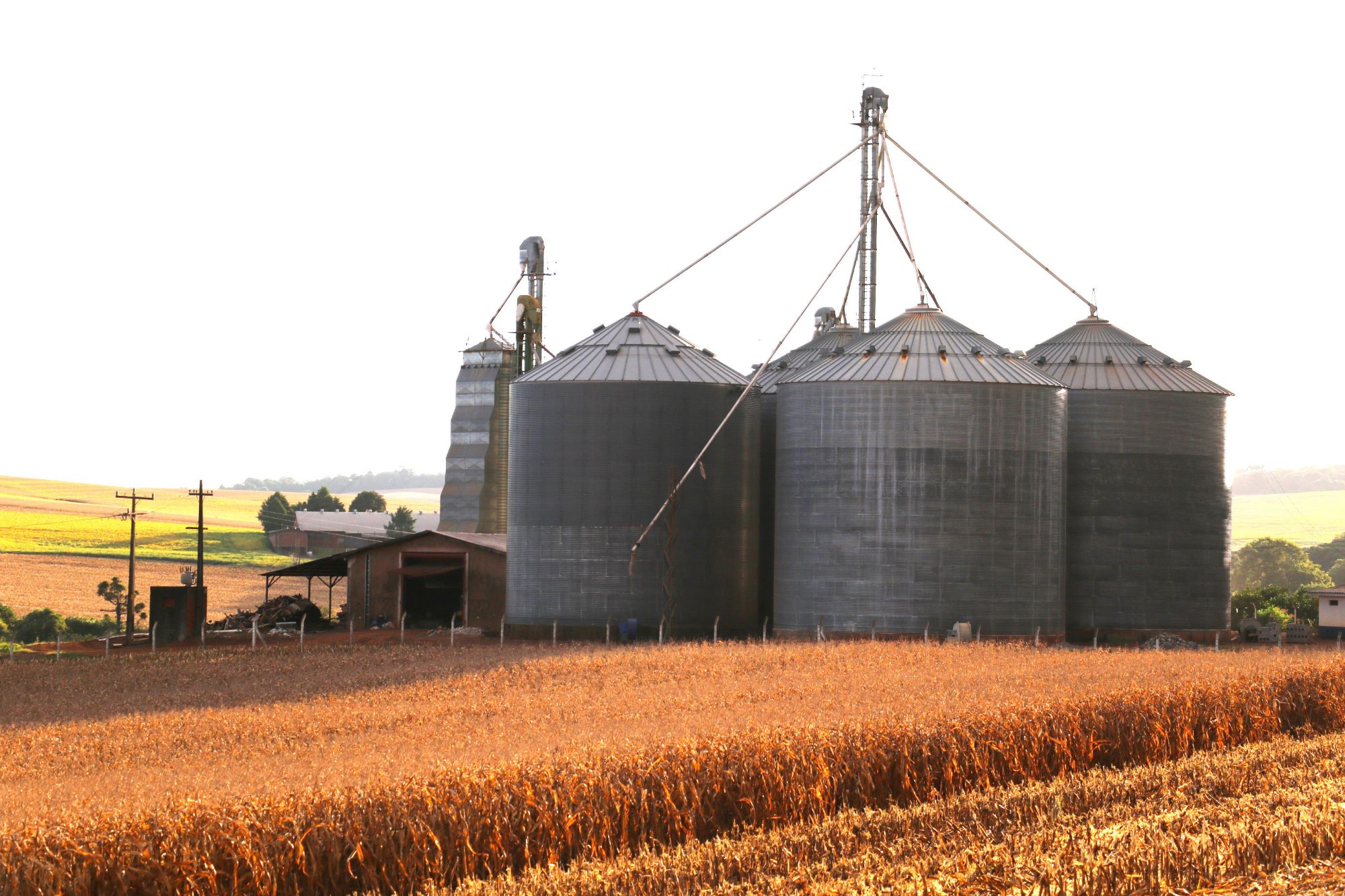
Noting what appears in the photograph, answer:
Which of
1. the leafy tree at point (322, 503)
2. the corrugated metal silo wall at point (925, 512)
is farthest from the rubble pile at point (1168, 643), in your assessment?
the leafy tree at point (322, 503)

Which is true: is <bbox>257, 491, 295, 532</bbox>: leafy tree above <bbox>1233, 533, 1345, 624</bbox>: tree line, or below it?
above

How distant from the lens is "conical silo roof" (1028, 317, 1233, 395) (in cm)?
5438

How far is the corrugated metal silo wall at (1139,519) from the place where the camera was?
52844 mm

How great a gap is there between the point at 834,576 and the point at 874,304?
20353mm

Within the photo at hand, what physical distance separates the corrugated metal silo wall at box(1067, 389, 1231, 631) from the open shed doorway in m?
22.7

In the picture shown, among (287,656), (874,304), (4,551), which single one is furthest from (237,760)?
(4,551)

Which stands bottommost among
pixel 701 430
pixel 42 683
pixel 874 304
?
pixel 42 683

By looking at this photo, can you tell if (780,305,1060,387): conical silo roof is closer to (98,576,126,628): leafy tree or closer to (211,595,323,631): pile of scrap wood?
(211,595,323,631): pile of scrap wood

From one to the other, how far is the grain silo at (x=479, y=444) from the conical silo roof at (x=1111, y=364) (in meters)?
42.3

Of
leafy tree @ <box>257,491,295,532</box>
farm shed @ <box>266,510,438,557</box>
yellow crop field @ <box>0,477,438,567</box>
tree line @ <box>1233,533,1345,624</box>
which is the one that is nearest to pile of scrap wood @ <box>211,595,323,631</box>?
yellow crop field @ <box>0,477,438,567</box>

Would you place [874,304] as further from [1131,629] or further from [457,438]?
[457,438]

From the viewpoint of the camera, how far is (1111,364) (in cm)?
5522

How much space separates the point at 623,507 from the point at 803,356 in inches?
583

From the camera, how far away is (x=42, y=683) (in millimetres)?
37500
